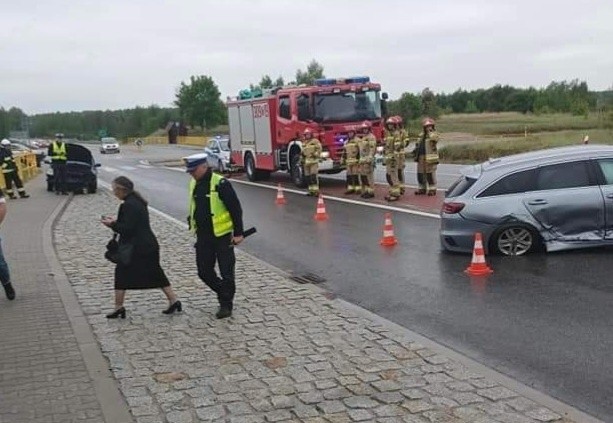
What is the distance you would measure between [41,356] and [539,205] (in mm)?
6587

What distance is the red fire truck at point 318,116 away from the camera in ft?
71.7

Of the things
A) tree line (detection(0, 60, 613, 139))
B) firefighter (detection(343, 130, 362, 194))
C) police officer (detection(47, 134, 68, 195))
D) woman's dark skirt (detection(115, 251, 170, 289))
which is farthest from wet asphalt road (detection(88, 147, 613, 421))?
tree line (detection(0, 60, 613, 139))

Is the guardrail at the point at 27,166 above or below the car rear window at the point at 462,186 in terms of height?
below

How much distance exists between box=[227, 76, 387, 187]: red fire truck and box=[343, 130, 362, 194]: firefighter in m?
1.16

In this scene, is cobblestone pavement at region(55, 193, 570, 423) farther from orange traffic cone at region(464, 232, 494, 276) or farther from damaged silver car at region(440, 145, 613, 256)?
damaged silver car at region(440, 145, 613, 256)

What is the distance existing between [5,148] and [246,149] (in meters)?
8.20

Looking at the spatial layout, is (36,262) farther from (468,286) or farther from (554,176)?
(554,176)

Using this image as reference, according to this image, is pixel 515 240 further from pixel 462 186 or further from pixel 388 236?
pixel 388 236

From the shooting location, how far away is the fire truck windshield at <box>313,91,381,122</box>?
22047 mm

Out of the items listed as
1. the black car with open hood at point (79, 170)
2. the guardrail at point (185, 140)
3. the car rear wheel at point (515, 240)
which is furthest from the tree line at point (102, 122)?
the car rear wheel at point (515, 240)

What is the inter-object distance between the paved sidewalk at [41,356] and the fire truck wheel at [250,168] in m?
15.6

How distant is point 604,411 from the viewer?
15.9 ft

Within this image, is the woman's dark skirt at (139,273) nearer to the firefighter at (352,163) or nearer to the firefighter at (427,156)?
the firefighter at (427,156)

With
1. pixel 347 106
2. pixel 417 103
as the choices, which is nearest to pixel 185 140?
pixel 417 103
